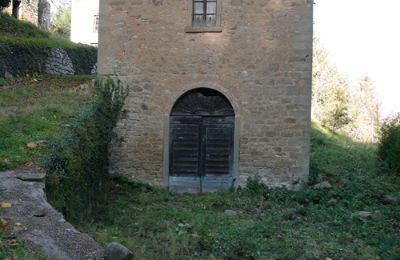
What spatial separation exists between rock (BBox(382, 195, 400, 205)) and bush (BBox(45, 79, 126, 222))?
20.3ft

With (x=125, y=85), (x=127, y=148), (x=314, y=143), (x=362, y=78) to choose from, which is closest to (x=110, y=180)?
(x=127, y=148)

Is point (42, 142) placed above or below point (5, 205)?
above

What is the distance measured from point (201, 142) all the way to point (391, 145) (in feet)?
20.4

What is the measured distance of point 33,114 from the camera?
33.9 ft

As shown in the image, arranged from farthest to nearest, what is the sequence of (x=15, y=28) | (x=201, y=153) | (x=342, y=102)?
(x=342, y=102)
(x=15, y=28)
(x=201, y=153)

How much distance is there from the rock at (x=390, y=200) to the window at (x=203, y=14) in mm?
5611

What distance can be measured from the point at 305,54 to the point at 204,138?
3131 millimetres

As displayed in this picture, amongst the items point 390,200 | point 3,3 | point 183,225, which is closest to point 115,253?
point 183,225

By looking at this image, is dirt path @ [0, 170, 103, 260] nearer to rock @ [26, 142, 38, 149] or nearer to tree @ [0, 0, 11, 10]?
rock @ [26, 142, 38, 149]

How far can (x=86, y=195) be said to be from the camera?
8.33 metres

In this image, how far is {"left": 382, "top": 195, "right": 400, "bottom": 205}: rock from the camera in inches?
423

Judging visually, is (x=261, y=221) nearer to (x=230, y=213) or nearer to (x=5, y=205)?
(x=230, y=213)

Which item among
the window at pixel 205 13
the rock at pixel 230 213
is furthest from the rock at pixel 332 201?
the window at pixel 205 13

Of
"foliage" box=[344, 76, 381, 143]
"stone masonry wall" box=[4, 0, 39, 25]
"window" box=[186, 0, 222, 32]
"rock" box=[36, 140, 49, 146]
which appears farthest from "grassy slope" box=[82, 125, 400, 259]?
"foliage" box=[344, 76, 381, 143]
